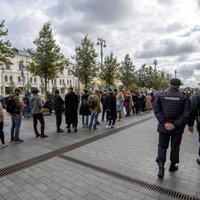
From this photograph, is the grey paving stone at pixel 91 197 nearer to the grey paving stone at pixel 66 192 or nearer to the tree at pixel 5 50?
the grey paving stone at pixel 66 192

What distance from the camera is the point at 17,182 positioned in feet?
13.5

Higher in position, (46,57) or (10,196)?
(46,57)

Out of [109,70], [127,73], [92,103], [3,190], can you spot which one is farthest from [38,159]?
[127,73]

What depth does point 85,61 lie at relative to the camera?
25.3m

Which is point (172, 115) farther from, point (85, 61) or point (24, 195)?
point (85, 61)

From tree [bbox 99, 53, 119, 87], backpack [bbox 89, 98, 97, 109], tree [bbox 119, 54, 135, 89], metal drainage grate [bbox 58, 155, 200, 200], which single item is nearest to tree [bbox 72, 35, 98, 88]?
tree [bbox 99, 53, 119, 87]

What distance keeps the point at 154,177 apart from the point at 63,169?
2.04m

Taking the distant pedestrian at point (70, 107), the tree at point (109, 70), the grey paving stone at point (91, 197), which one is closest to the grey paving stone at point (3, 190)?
the grey paving stone at point (91, 197)

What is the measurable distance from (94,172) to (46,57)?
16.2 meters

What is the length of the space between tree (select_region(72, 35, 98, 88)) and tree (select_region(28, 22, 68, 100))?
17.6 feet

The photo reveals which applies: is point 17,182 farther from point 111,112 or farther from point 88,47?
point 88,47

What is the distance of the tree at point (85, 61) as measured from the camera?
993 inches

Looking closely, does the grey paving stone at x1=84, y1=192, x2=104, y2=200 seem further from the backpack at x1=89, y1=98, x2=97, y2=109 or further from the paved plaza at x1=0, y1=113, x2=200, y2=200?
the backpack at x1=89, y1=98, x2=97, y2=109

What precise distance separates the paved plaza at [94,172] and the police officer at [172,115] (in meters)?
0.56
